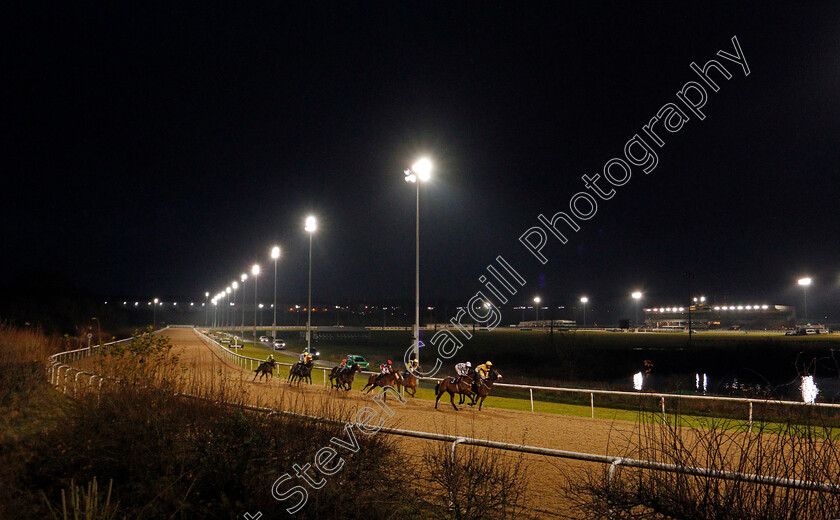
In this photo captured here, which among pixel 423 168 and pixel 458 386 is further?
pixel 423 168

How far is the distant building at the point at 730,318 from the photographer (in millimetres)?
91562

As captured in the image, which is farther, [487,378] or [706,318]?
[706,318]

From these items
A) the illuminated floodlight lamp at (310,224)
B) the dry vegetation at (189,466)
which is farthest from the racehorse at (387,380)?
the illuminated floodlight lamp at (310,224)

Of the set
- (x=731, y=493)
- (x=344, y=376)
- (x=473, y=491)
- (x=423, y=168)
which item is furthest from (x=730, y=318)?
(x=731, y=493)

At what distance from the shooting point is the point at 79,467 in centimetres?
571

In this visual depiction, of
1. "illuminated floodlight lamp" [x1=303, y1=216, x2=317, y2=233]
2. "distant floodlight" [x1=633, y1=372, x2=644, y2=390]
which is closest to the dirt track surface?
"illuminated floodlight lamp" [x1=303, y1=216, x2=317, y2=233]

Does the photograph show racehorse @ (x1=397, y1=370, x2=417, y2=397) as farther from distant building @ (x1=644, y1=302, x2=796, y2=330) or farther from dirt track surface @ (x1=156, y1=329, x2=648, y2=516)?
distant building @ (x1=644, y1=302, x2=796, y2=330)

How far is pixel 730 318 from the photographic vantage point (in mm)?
100875

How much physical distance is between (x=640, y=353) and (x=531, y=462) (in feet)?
153

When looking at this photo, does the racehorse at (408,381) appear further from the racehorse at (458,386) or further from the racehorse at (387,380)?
the racehorse at (458,386)

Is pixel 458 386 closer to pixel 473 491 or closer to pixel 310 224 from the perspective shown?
pixel 473 491

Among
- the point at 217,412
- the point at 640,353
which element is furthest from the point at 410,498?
the point at 640,353

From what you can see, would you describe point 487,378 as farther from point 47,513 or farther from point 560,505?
point 47,513

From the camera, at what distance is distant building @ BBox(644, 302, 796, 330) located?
91.6 meters
